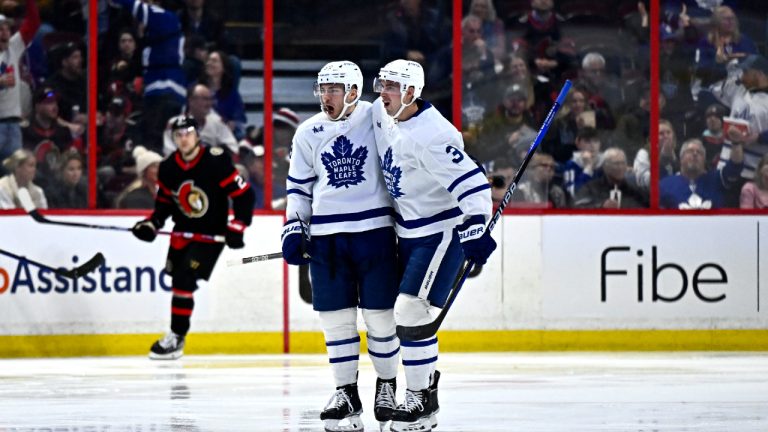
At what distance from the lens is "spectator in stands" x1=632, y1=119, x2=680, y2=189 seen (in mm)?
11344

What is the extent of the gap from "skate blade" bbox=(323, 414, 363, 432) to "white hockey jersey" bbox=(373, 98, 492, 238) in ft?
2.24

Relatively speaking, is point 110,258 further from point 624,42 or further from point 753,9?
point 753,9

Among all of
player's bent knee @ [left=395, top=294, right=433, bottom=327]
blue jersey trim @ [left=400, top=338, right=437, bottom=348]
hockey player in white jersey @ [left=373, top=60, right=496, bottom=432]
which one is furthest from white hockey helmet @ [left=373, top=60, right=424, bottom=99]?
blue jersey trim @ [left=400, top=338, right=437, bottom=348]

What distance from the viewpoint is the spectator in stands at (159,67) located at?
11008mm

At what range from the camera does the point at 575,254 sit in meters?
11.0

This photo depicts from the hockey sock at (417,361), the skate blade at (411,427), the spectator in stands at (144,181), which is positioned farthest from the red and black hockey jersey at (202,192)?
the skate blade at (411,427)

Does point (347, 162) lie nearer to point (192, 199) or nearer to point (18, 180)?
point (192, 199)

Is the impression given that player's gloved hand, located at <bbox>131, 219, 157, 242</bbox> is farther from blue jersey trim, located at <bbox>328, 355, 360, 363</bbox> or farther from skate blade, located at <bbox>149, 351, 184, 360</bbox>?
blue jersey trim, located at <bbox>328, 355, 360, 363</bbox>

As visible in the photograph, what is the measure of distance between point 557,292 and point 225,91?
8.12ft

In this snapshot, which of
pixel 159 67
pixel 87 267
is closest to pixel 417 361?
pixel 87 267

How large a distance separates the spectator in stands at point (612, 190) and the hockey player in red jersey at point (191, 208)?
2.28 meters

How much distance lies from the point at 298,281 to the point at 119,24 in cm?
198

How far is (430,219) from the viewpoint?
6184 millimetres

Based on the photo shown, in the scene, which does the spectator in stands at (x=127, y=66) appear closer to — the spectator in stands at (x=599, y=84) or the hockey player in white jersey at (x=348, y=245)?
the spectator in stands at (x=599, y=84)
